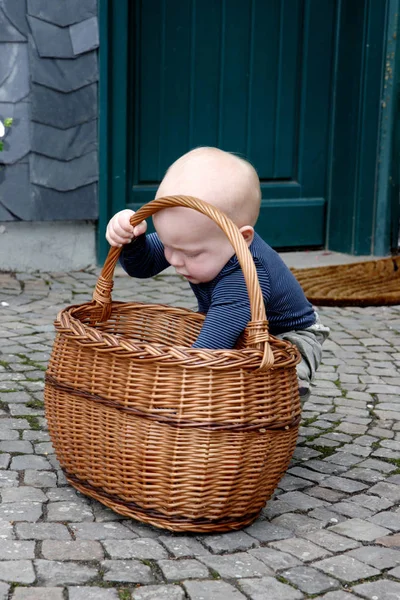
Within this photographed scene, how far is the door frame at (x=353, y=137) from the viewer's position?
17.8ft

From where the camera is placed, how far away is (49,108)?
5.34 meters

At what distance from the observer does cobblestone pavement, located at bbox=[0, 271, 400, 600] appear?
86.7 inches

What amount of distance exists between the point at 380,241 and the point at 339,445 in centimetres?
319

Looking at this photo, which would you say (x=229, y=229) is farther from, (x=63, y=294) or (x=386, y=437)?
(x=63, y=294)

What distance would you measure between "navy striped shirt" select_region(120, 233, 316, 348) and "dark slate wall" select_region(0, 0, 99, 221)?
2500 mm

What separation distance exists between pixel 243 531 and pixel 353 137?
4100mm

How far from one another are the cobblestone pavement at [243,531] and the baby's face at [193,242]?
729 millimetres

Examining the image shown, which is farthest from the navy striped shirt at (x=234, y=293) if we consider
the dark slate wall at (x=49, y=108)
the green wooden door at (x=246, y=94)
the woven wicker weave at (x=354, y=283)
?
the green wooden door at (x=246, y=94)

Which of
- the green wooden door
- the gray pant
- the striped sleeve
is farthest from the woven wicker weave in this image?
the striped sleeve

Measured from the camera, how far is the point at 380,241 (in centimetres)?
615

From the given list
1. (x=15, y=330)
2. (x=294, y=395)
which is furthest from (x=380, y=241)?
(x=294, y=395)

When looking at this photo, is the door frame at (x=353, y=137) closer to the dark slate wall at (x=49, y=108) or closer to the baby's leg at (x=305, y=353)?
the dark slate wall at (x=49, y=108)

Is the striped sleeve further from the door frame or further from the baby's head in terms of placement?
the door frame

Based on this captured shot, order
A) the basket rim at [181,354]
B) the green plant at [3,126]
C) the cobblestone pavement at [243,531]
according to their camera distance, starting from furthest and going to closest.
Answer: the green plant at [3,126]
the basket rim at [181,354]
the cobblestone pavement at [243,531]
